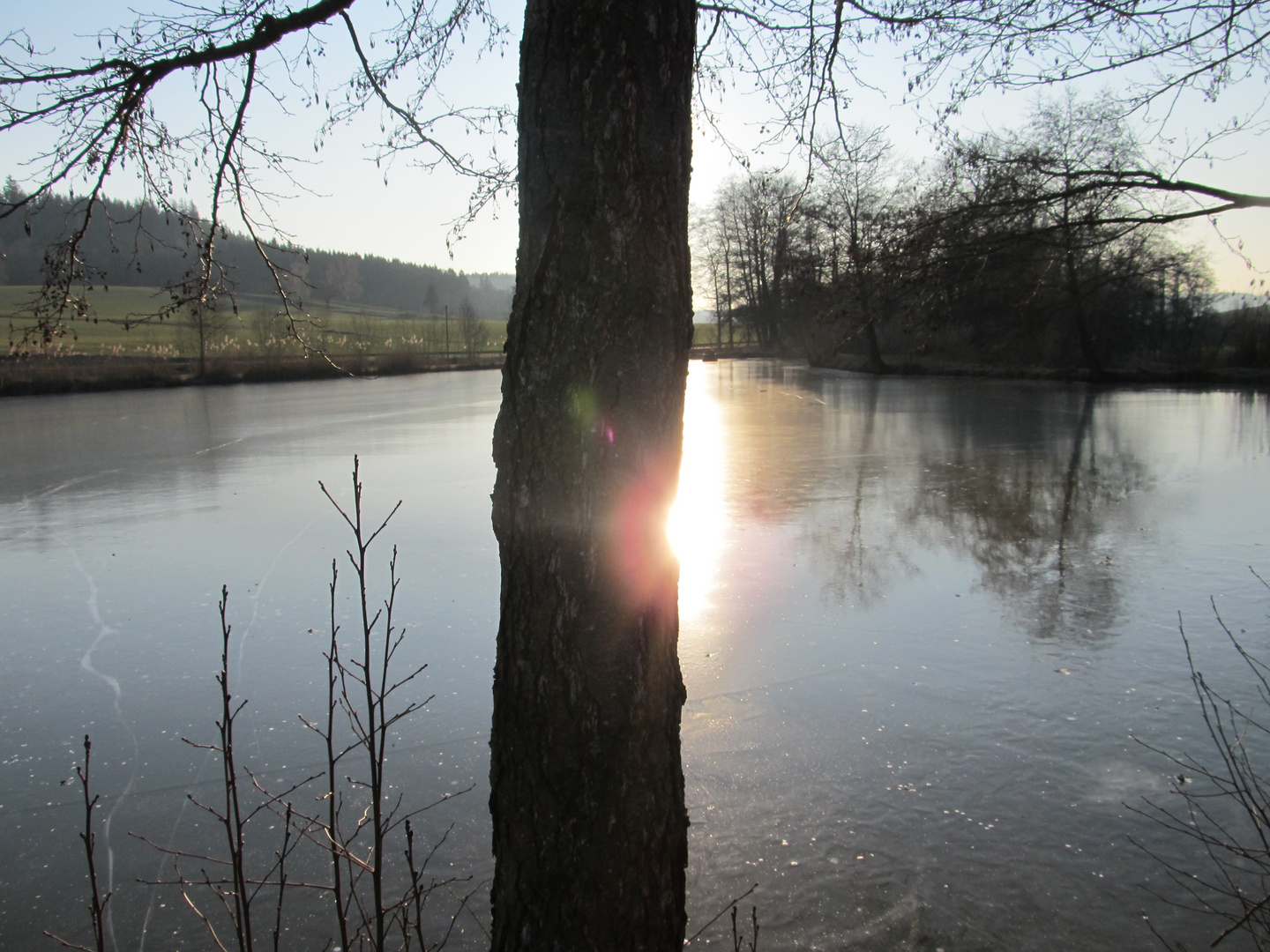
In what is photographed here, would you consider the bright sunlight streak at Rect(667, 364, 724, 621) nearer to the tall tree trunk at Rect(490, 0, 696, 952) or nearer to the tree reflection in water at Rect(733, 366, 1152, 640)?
the tall tree trunk at Rect(490, 0, 696, 952)

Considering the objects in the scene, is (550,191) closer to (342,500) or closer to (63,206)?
(63,206)

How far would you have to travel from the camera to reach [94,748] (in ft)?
13.6

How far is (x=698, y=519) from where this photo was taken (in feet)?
28.4

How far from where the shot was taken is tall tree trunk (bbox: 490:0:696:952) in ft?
6.27

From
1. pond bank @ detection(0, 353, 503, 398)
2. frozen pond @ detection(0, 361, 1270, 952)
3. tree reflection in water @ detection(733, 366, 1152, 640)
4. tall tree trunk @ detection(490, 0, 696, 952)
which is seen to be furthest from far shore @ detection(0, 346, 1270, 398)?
tall tree trunk @ detection(490, 0, 696, 952)

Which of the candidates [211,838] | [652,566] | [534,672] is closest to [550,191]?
[652,566]

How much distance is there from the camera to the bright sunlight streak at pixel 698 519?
622 centimetres

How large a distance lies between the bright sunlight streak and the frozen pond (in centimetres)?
4

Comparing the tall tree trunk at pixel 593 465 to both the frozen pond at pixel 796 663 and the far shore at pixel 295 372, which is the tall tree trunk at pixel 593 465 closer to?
the frozen pond at pixel 796 663

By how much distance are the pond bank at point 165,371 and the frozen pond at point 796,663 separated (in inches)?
730

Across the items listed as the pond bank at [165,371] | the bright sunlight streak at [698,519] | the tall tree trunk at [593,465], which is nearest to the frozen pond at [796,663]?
the bright sunlight streak at [698,519]

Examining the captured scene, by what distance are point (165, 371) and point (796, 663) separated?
1263 inches

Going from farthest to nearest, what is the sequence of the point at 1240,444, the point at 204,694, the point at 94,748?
the point at 1240,444 < the point at 204,694 < the point at 94,748

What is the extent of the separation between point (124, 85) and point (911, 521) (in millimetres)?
7018
